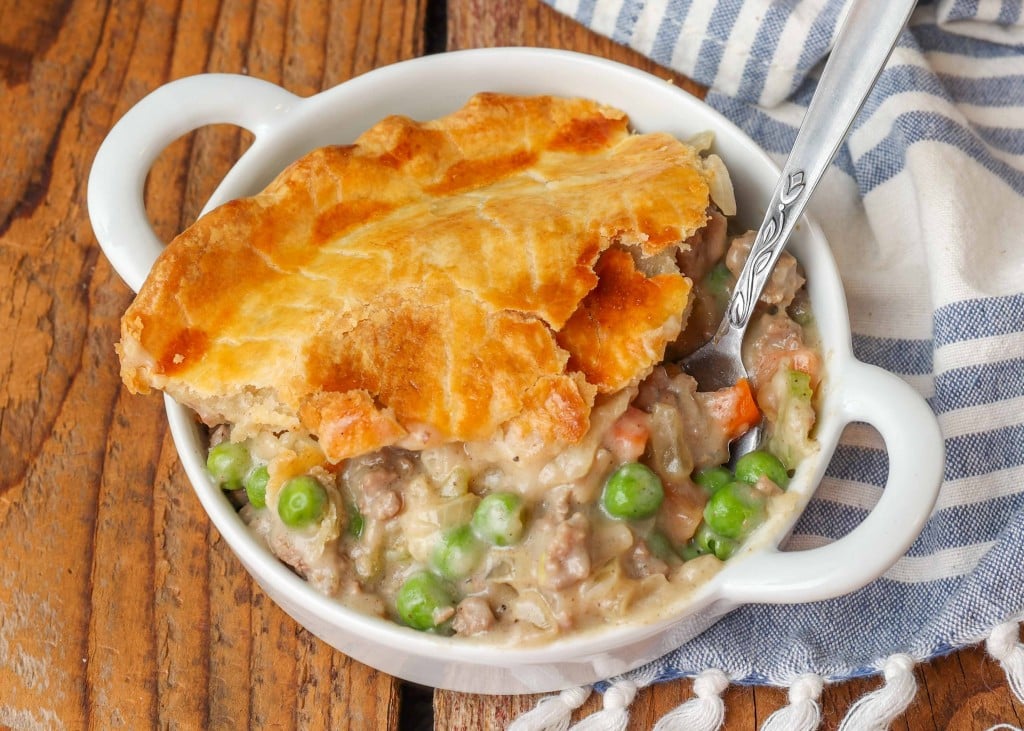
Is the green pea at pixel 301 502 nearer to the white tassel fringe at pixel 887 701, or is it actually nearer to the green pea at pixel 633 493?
the green pea at pixel 633 493

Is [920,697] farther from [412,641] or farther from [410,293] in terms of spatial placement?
[410,293]

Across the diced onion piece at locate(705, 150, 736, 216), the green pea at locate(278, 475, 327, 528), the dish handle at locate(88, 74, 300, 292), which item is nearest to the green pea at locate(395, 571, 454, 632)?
the green pea at locate(278, 475, 327, 528)

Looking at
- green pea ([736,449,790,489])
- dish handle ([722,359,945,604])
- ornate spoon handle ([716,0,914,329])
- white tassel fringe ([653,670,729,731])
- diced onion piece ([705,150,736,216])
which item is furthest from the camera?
diced onion piece ([705,150,736,216])

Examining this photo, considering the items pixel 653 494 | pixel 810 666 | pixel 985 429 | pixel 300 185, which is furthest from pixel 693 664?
pixel 300 185

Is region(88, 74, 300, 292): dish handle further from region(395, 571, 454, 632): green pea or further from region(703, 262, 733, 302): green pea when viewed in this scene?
region(703, 262, 733, 302): green pea

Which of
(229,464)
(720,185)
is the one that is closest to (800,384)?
(720,185)

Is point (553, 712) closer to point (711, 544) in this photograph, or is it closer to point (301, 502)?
point (711, 544)
